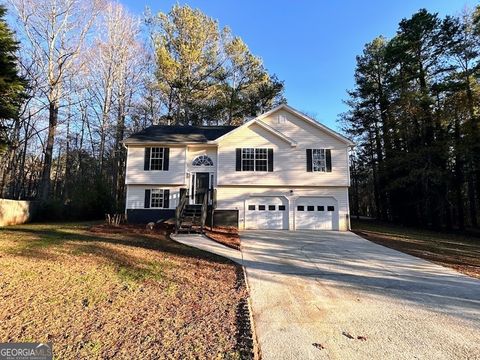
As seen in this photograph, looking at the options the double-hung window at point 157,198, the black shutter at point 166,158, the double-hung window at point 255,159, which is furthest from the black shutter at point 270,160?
the double-hung window at point 157,198

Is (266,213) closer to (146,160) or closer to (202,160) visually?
(202,160)

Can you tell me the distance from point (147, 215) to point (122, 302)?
12374mm

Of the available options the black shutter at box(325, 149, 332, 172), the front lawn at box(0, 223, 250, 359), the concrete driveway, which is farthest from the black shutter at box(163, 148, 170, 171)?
the concrete driveway

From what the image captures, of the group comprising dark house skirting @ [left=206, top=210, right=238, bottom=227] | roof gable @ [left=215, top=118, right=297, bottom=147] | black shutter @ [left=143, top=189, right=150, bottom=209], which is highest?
roof gable @ [left=215, top=118, right=297, bottom=147]

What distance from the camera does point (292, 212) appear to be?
16.5 meters

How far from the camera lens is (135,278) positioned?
6184 millimetres

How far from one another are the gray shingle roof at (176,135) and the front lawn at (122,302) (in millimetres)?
9561

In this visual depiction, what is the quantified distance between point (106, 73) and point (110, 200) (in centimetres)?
1071

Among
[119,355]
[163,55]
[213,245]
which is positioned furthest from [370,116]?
[119,355]

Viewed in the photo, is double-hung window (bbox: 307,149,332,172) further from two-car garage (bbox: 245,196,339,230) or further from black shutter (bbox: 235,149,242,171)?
black shutter (bbox: 235,149,242,171)

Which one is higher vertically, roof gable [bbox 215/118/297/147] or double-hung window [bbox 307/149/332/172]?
roof gable [bbox 215/118/297/147]

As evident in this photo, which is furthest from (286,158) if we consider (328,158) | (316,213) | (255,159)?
(316,213)

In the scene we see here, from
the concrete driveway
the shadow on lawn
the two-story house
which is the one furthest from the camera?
the two-story house

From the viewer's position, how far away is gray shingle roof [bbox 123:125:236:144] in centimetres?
1721
